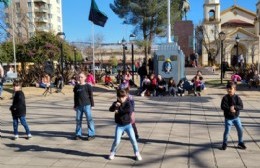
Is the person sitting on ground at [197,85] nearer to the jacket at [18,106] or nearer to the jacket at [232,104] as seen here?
the jacket at [232,104]

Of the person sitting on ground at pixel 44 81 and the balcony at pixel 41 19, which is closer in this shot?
the person sitting on ground at pixel 44 81

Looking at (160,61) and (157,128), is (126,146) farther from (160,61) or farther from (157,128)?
(160,61)

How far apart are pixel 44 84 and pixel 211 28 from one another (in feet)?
171

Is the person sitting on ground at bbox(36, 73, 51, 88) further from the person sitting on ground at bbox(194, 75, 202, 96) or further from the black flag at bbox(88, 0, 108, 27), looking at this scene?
the person sitting on ground at bbox(194, 75, 202, 96)

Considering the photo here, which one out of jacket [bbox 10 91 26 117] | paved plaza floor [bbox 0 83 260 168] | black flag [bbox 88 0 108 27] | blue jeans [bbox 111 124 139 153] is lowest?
paved plaza floor [bbox 0 83 260 168]

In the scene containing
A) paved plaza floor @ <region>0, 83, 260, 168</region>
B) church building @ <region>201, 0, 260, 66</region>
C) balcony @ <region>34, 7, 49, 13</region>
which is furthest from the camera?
balcony @ <region>34, 7, 49, 13</region>

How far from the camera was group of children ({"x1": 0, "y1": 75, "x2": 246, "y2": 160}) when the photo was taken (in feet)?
21.7

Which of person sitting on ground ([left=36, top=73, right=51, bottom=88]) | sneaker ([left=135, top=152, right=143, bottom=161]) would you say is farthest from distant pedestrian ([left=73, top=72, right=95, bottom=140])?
person sitting on ground ([left=36, top=73, right=51, bottom=88])

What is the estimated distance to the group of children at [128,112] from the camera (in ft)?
21.7

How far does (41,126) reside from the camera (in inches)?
398

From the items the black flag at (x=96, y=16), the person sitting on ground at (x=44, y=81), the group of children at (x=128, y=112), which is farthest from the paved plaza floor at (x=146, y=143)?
the black flag at (x=96, y=16)

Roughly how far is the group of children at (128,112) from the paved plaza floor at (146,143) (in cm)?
26

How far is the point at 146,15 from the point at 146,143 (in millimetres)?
35130

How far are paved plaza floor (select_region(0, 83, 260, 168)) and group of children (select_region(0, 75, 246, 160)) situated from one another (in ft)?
0.86
